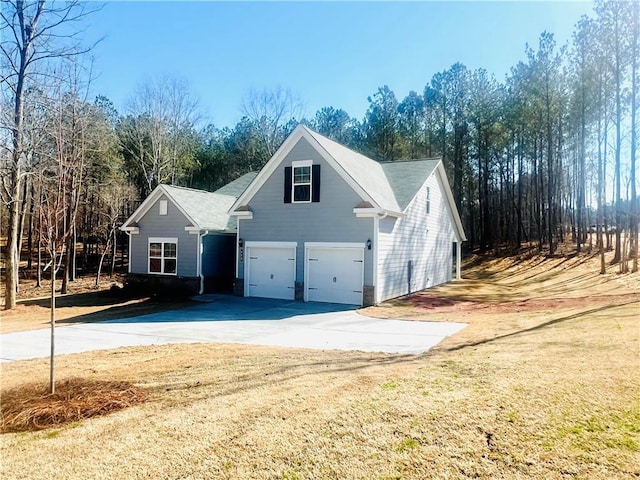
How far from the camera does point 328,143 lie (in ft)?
57.7

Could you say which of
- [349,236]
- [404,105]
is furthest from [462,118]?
[349,236]

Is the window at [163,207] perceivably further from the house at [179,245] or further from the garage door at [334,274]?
the garage door at [334,274]

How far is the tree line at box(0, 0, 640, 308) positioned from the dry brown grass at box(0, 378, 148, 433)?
1206 cm

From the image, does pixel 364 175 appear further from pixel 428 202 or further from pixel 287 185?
pixel 428 202

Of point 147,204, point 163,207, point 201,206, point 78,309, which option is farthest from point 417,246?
point 78,309

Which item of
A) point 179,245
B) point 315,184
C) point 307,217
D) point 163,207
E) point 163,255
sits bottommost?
point 163,255

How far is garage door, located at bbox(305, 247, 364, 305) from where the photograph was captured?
15.9 m

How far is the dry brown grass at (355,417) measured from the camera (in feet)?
12.5

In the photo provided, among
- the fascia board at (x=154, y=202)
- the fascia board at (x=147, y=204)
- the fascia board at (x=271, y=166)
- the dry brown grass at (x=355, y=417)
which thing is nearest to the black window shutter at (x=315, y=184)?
the fascia board at (x=271, y=166)

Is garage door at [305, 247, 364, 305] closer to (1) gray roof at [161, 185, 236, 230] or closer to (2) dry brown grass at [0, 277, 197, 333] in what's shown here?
(2) dry brown grass at [0, 277, 197, 333]

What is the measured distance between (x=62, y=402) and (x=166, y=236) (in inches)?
602

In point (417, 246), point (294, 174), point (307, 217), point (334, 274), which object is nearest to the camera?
point (334, 274)

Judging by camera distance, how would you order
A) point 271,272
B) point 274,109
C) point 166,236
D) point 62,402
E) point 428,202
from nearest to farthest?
point 62,402
point 271,272
point 166,236
point 428,202
point 274,109

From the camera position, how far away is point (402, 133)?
36.2 metres
